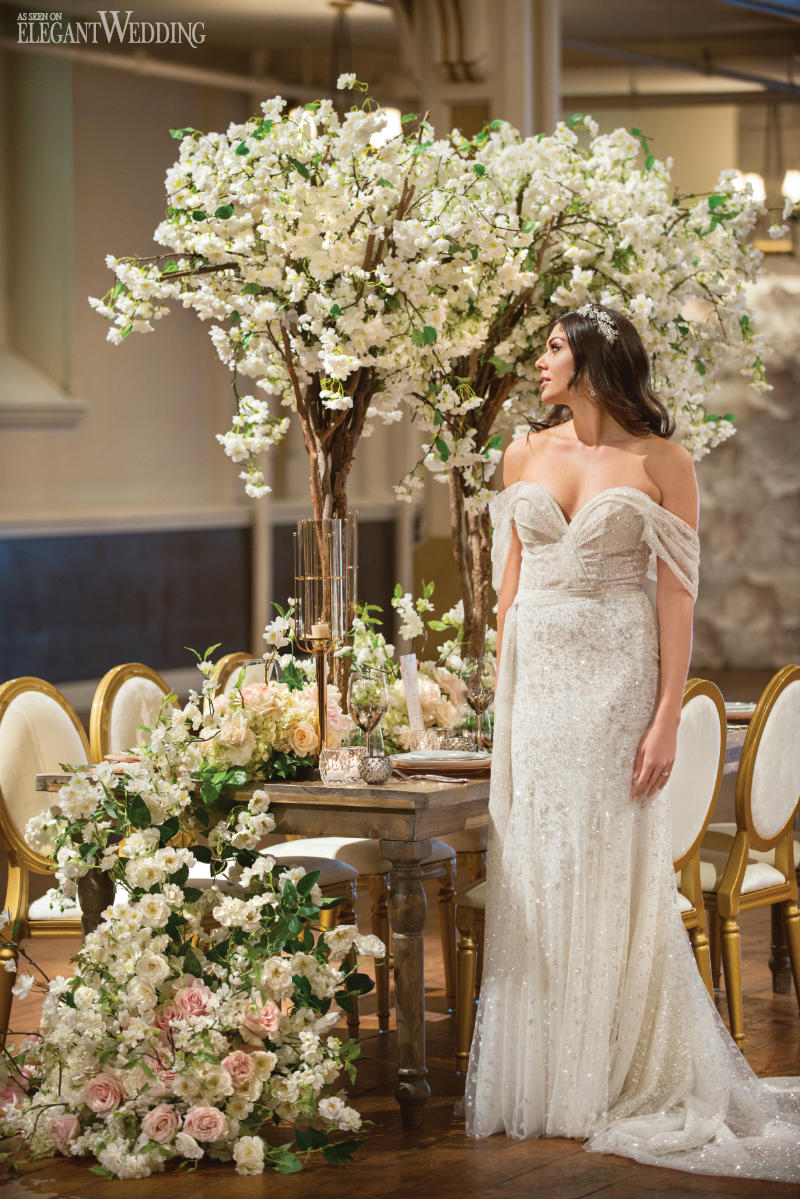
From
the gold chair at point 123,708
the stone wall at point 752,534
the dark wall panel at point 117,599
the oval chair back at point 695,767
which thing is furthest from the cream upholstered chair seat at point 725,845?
the stone wall at point 752,534

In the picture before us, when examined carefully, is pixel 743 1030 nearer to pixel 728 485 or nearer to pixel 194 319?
pixel 194 319

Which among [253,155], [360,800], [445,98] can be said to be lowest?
[360,800]

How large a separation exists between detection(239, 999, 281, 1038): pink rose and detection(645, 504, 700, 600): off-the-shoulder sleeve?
1272mm

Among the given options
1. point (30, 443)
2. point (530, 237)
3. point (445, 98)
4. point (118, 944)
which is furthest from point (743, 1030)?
point (30, 443)

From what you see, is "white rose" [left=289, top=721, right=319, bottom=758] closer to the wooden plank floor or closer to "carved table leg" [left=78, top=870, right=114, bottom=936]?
"carved table leg" [left=78, top=870, right=114, bottom=936]

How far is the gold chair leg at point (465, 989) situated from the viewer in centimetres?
418

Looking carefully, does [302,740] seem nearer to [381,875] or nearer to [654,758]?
[654,758]

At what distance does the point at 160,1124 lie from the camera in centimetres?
358

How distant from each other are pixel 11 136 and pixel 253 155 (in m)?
5.65

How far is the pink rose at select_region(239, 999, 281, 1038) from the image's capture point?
12.0 feet

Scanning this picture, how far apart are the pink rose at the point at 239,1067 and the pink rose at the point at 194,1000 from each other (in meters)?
0.13

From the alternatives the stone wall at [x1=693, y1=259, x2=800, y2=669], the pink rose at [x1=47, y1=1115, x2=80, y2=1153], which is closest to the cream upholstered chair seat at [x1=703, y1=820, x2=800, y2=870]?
the pink rose at [x1=47, y1=1115, x2=80, y2=1153]

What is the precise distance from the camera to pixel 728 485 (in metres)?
12.4

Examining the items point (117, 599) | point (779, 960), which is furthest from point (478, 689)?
point (117, 599)
